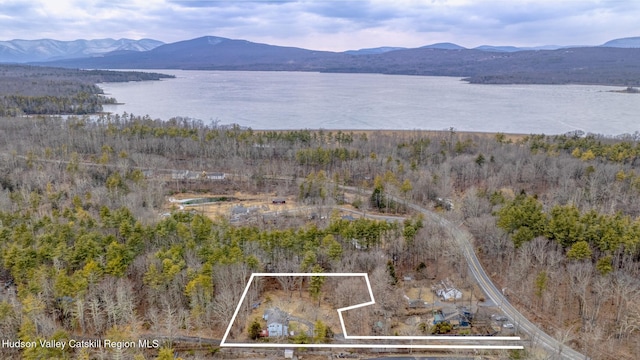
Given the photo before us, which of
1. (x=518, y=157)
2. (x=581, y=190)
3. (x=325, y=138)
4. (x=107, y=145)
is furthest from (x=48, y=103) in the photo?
(x=581, y=190)

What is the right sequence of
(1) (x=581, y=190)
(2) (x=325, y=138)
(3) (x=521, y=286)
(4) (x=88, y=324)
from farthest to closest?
(2) (x=325, y=138) < (1) (x=581, y=190) < (3) (x=521, y=286) < (4) (x=88, y=324)

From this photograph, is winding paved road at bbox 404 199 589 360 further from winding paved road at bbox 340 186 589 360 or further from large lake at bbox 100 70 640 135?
large lake at bbox 100 70 640 135

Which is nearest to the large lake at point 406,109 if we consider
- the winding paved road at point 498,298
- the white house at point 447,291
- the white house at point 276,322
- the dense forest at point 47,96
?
the dense forest at point 47,96

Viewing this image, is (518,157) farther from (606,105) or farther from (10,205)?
(606,105)

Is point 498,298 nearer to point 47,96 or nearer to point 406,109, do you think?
point 406,109

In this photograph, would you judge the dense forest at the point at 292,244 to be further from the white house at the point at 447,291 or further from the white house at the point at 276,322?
the white house at the point at 276,322

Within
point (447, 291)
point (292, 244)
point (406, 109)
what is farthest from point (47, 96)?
point (447, 291)

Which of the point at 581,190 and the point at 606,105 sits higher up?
the point at 606,105

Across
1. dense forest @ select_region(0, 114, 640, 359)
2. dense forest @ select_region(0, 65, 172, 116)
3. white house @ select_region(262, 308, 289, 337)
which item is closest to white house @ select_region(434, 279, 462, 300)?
dense forest @ select_region(0, 114, 640, 359)
